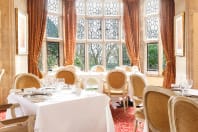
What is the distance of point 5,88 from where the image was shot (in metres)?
5.40

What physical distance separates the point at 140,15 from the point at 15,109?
18.4 ft

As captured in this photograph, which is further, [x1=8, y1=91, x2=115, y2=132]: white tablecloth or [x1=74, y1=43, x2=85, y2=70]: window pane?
[x1=74, y1=43, x2=85, y2=70]: window pane

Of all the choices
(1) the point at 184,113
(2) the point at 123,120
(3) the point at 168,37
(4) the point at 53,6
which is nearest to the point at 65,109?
(1) the point at 184,113

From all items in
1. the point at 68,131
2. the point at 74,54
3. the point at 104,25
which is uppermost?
the point at 104,25

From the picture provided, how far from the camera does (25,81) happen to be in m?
3.85

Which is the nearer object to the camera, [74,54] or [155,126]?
[155,126]

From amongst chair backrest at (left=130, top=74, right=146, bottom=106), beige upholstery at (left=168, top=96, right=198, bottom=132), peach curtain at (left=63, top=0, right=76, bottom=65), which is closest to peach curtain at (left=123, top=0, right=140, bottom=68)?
peach curtain at (left=63, top=0, right=76, bottom=65)

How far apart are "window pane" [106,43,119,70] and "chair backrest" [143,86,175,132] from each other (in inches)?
224

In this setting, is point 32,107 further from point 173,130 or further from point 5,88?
point 5,88

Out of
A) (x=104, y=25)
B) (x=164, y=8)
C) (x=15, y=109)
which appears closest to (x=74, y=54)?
(x=104, y=25)

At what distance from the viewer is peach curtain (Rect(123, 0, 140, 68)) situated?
7520 mm

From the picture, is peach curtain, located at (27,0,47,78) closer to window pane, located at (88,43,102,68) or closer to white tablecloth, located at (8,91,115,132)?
window pane, located at (88,43,102,68)

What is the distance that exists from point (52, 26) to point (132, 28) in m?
2.65

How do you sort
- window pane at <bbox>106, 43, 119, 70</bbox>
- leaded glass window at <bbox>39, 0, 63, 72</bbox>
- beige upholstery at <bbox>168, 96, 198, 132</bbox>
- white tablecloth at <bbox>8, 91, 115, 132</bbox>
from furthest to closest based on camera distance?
window pane at <bbox>106, 43, 119, 70</bbox>, leaded glass window at <bbox>39, 0, 63, 72</bbox>, white tablecloth at <bbox>8, 91, 115, 132</bbox>, beige upholstery at <bbox>168, 96, 198, 132</bbox>
